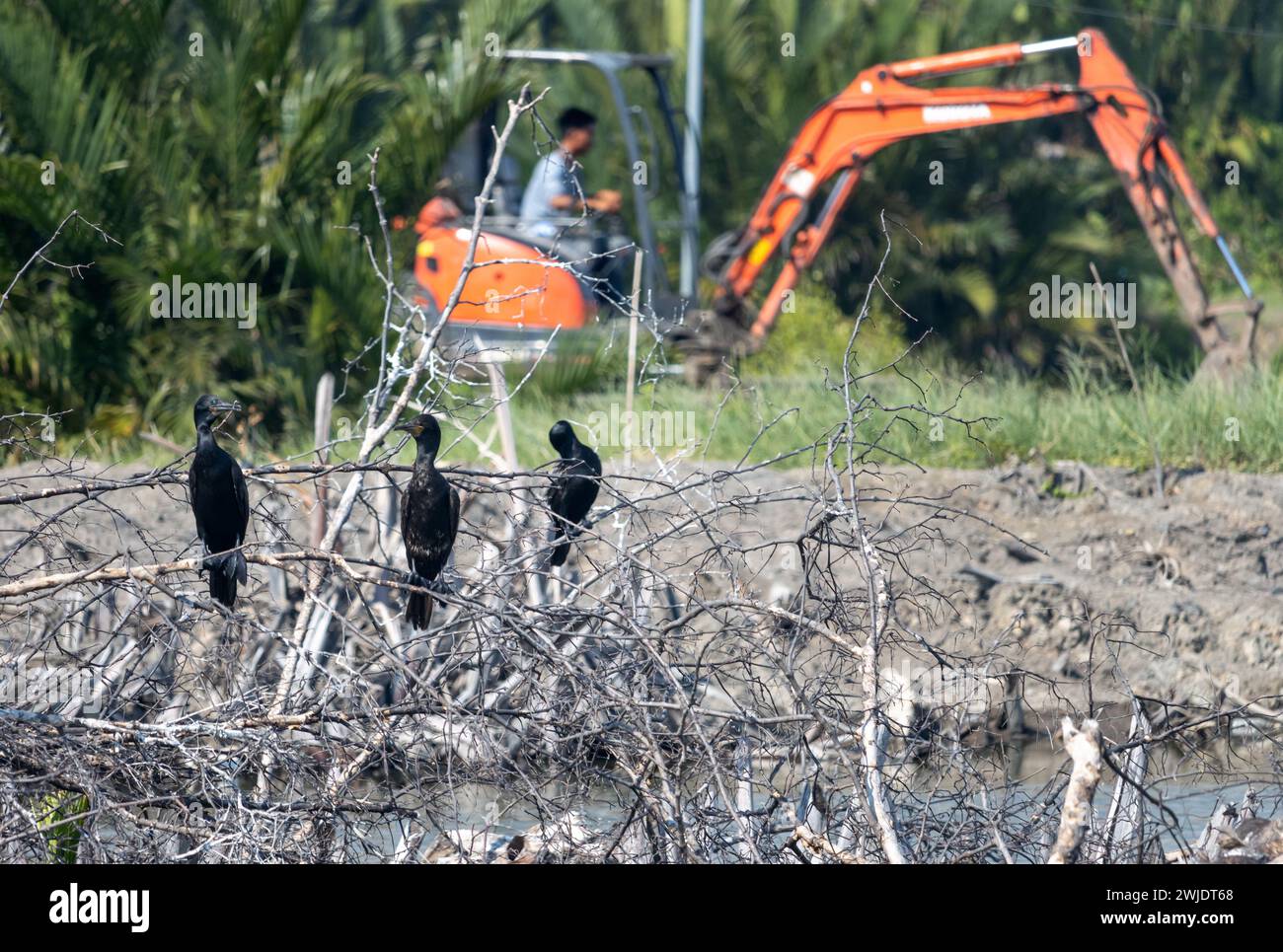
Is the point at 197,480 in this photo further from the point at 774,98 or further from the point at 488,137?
the point at 774,98

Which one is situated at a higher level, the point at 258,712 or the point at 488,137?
the point at 488,137

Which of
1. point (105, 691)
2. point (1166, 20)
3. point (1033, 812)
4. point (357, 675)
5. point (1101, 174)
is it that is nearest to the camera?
point (357, 675)

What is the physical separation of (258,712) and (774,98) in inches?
501

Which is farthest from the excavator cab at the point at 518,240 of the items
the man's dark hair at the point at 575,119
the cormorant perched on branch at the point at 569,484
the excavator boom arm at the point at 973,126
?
the cormorant perched on branch at the point at 569,484

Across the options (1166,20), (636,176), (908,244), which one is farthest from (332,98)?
(1166,20)

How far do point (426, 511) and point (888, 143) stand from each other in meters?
7.57

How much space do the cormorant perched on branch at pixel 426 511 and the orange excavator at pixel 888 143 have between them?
18.0ft

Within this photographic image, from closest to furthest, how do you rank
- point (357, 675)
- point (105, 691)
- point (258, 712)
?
1. point (357, 675)
2. point (258, 712)
3. point (105, 691)

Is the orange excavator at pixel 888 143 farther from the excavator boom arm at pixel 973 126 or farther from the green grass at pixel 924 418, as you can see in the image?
the green grass at pixel 924 418

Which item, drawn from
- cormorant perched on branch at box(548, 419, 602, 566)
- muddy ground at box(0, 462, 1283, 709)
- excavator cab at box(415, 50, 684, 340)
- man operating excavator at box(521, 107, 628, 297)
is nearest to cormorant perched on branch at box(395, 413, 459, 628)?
cormorant perched on branch at box(548, 419, 602, 566)

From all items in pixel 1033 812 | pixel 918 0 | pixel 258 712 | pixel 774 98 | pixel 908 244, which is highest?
pixel 918 0

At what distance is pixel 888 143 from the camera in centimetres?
1157

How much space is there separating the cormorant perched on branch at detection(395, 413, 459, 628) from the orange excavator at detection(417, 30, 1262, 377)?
18.0 ft

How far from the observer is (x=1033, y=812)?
4.63 meters
